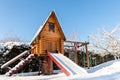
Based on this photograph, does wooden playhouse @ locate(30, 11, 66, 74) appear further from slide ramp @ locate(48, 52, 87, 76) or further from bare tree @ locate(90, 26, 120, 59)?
bare tree @ locate(90, 26, 120, 59)

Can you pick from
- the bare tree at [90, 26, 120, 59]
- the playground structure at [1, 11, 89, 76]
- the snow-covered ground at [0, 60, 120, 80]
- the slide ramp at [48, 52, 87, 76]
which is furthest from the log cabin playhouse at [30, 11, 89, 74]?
the bare tree at [90, 26, 120, 59]

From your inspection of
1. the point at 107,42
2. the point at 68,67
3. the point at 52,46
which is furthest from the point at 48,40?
the point at 107,42

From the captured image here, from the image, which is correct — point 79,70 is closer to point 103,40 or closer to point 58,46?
point 58,46

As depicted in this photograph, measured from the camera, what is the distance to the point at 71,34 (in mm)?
46625

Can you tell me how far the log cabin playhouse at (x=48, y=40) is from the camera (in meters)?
16.4

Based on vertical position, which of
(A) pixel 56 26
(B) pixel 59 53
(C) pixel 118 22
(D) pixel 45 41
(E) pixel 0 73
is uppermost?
(C) pixel 118 22

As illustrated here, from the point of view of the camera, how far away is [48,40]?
16.9 meters

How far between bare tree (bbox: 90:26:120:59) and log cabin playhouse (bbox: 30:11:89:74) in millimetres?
14951

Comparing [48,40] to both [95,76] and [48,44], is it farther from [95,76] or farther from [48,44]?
[95,76]

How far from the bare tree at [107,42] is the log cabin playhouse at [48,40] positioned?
14951 mm

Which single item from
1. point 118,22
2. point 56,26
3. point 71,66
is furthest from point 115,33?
point 71,66

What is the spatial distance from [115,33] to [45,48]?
1995cm

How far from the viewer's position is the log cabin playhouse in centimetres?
1641

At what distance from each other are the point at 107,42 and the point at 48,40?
58.1ft
